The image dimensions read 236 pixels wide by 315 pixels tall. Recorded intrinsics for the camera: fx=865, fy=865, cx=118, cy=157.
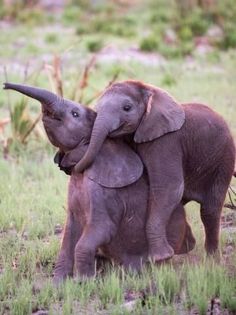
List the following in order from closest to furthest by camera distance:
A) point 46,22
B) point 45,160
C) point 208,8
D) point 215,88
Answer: point 45,160 < point 215,88 < point 208,8 < point 46,22

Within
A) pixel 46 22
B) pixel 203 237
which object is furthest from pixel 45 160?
pixel 46 22

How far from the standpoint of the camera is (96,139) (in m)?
4.64

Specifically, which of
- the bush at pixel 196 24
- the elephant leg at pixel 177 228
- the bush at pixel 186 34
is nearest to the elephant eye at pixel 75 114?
the elephant leg at pixel 177 228

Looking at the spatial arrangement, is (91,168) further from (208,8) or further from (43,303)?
(208,8)

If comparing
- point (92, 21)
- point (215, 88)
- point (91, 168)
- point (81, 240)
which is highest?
point (92, 21)

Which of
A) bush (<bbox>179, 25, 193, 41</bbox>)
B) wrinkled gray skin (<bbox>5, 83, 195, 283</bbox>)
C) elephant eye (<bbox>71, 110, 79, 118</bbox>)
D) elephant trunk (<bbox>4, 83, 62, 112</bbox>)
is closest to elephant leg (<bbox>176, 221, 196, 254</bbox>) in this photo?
wrinkled gray skin (<bbox>5, 83, 195, 283</bbox>)

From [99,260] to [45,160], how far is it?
3.20 metres

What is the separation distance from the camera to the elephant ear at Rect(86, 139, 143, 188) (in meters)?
4.77

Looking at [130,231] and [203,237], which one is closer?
[130,231]

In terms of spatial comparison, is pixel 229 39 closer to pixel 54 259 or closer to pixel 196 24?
pixel 196 24

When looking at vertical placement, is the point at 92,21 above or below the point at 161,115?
above

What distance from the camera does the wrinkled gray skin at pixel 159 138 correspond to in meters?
4.75

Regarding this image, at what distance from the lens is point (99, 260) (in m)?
5.03

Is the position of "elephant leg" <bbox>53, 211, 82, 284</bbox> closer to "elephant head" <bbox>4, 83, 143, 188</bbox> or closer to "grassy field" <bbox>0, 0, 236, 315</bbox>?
"grassy field" <bbox>0, 0, 236, 315</bbox>
